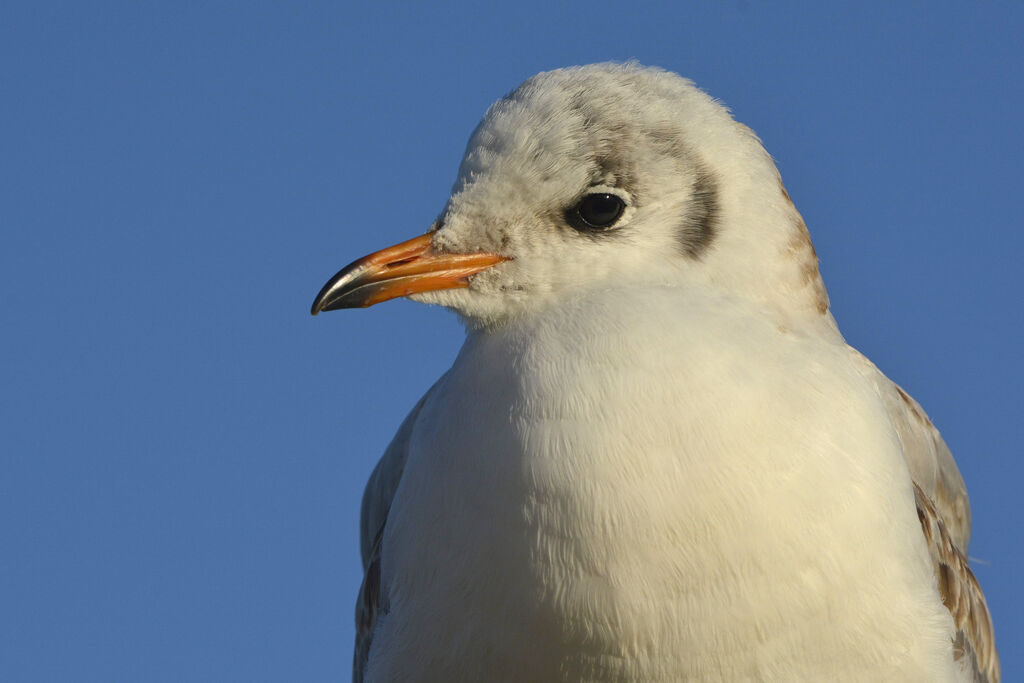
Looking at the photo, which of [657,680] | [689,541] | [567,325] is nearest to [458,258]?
[567,325]

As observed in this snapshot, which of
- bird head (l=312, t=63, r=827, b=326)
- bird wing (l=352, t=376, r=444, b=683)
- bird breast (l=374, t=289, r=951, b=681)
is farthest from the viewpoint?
bird wing (l=352, t=376, r=444, b=683)

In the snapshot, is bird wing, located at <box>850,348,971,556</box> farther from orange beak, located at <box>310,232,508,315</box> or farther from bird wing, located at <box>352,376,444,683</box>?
bird wing, located at <box>352,376,444,683</box>

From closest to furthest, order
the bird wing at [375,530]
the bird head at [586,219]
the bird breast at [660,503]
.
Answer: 1. the bird breast at [660,503]
2. the bird head at [586,219]
3. the bird wing at [375,530]

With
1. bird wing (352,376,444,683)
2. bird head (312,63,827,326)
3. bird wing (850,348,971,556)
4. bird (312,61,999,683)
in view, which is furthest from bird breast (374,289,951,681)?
bird wing (352,376,444,683)

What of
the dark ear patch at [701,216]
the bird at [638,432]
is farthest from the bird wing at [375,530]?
the dark ear patch at [701,216]

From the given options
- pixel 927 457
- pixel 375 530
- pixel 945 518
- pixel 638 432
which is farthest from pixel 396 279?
pixel 945 518

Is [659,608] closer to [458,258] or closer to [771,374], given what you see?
[771,374]

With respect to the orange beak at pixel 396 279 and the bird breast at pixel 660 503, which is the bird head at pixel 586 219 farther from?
the bird breast at pixel 660 503
